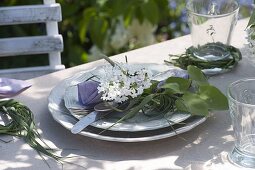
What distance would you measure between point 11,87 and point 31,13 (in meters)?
0.53

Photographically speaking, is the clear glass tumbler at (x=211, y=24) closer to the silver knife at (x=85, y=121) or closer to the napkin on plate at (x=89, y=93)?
the napkin on plate at (x=89, y=93)

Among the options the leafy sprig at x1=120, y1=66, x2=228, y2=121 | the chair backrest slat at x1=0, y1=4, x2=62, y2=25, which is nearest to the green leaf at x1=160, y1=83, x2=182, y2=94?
the leafy sprig at x1=120, y1=66, x2=228, y2=121

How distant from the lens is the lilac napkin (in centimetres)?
115

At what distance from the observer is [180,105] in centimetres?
112

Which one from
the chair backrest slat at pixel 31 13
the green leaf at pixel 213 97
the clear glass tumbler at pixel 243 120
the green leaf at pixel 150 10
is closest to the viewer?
the clear glass tumbler at pixel 243 120

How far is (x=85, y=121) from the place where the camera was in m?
1.11

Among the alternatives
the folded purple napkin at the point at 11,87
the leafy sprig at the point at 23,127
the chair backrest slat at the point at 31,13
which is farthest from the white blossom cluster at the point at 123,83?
the chair backrest slat at the point at 31,13

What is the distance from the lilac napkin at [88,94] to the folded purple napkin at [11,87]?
0.19 metres

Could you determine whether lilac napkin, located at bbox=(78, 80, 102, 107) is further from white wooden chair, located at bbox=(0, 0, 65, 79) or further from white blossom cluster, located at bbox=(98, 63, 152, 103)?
white wooden chair, located at bbox=(0, 0, 65, 79)

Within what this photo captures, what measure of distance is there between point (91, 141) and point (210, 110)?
226 millimetres

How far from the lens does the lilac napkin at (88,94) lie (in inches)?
45.3

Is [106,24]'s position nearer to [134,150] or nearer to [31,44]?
[31,44]

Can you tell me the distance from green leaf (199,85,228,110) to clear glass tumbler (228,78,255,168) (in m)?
0.04

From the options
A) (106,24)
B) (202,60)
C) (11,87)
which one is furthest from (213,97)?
(106,24)
